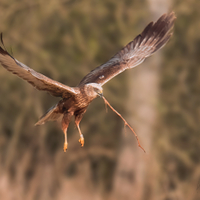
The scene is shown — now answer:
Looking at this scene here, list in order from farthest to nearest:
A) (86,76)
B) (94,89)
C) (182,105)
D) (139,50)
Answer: (182,105), (139,50), (86,76), (94,89)

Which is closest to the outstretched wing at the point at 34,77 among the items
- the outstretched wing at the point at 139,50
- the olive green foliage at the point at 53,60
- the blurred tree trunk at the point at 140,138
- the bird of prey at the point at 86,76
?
the bird of prey at the point at 86,76

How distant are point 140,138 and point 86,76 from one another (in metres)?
3.25

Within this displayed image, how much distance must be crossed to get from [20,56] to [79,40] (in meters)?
1.09

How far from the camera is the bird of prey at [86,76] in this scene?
2189mm

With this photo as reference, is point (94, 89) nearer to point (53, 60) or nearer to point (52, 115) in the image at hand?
point (52, 115)

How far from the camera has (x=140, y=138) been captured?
5.78 m

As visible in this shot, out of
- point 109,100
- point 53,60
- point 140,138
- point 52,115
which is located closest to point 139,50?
point 52,115

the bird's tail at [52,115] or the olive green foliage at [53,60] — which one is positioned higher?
the olive green foliage at [53,60]

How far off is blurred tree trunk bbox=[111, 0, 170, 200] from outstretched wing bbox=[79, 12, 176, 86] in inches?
96.9

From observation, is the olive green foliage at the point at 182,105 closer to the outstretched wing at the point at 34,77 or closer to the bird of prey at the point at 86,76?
the bird of prey at the point at 86,76

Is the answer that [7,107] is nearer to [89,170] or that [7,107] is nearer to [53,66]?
[53,66]

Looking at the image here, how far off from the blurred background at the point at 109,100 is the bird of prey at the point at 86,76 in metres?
2.49

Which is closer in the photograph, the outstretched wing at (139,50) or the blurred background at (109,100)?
the outstretched wing at (139,50)

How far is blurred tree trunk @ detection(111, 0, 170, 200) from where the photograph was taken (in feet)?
18.8
